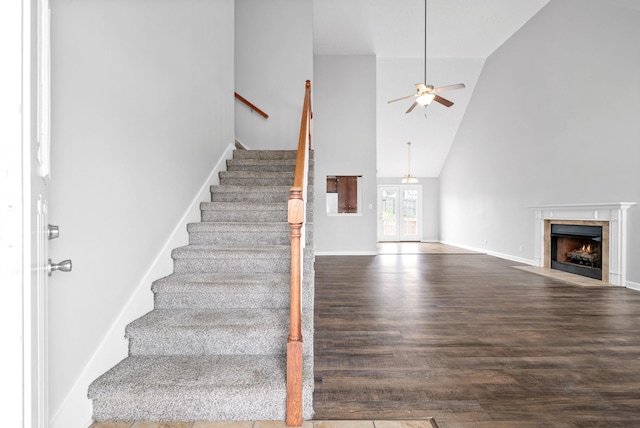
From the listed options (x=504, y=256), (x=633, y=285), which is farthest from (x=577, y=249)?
(x=504, y=256)

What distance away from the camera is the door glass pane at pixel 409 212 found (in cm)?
1321

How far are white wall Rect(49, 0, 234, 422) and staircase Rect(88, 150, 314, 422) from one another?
0.46ft

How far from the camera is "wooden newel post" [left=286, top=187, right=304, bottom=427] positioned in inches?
66.4

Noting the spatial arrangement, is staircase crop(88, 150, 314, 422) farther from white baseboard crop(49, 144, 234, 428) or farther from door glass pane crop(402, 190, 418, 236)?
door glass pane crop(402, 190, 418, 236)

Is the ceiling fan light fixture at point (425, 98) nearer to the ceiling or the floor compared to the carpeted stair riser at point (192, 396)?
nearer to the ceiling

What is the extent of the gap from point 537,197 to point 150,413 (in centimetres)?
728

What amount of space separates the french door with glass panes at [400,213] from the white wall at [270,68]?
7797 millimetres

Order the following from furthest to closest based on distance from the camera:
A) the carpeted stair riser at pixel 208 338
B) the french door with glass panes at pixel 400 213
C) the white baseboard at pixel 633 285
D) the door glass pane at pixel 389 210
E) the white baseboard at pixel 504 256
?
the door glass pane at pixel 389 210 → the french door with glass panes at pixel 400 213 → the white baseboard at pixel 504 256 → the white baseboard at pixel 633 285 → the carpeted stair riser at pixel 208 338

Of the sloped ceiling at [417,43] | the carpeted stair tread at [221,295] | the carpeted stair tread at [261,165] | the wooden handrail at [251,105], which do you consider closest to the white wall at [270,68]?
the wooden handrail at [251,105]

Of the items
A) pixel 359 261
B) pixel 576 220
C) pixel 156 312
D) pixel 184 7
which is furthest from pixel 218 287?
pixel 576 220

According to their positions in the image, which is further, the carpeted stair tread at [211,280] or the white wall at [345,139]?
the white wall at [345,139]

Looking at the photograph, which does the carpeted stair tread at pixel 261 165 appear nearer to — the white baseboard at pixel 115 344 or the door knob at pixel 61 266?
the white baseboard at pixel 115 344

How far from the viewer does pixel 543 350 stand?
2.64m

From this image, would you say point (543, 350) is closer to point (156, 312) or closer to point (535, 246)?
point (156, 312)
